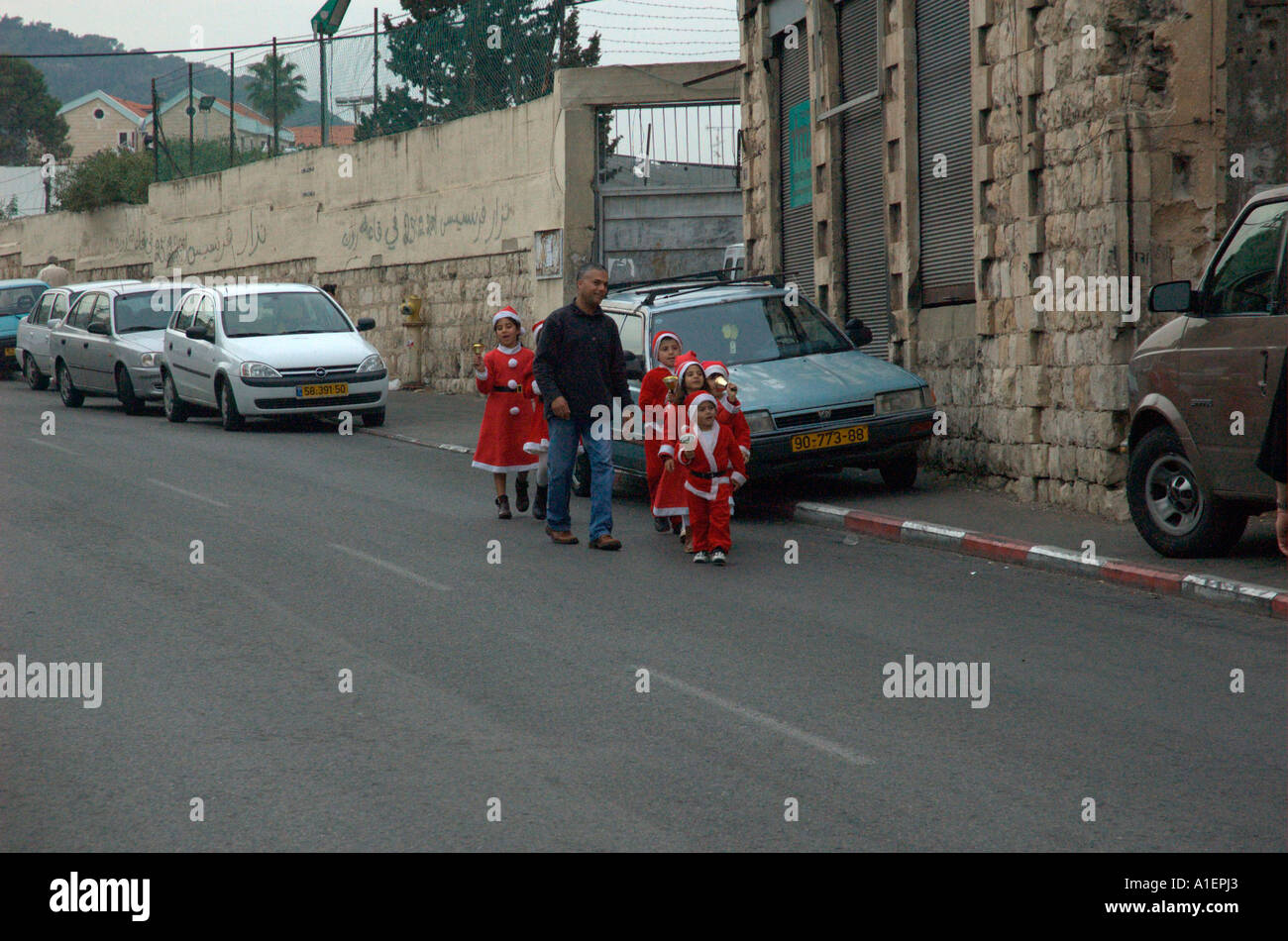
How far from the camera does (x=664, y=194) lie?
24.0 meters

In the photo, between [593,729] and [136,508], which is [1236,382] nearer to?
[593,729]

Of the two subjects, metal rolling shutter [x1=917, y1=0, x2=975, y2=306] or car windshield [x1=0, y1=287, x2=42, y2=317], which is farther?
car windshield [x1=0, y1=287, x2=42, y2=317]

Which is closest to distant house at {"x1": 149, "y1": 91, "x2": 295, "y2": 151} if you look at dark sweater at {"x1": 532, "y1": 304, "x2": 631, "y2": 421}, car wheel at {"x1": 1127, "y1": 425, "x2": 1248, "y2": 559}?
dark sweater at {"x1": 532, "y1": 304, "x2": 631, "y2": 421}

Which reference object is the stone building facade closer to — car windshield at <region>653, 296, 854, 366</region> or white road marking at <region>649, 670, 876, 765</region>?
car windshield at <region>653, 296, 854, 366</region>

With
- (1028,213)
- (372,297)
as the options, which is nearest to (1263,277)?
(1028,213)

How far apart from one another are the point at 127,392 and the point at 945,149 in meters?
13.4

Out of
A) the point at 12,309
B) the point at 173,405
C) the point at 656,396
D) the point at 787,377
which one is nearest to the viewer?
the point at 656,396

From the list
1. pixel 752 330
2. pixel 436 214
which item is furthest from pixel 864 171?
pixel 436 214

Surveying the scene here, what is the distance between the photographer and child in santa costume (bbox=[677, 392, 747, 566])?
1071cm

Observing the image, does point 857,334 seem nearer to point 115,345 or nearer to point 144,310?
point 115,345

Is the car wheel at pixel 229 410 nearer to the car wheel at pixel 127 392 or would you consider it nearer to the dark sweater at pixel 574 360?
the car wheel at pixel 127 392

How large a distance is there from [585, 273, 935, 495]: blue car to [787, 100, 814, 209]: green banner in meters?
3.56
